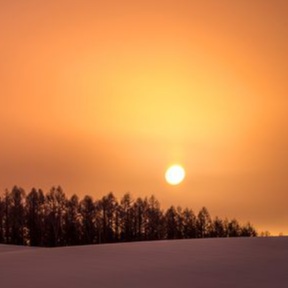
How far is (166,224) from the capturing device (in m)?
115

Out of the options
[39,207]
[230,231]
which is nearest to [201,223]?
[230,231]

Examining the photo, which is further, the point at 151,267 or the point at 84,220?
the point at 84,220

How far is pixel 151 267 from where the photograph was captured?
16.5 metres

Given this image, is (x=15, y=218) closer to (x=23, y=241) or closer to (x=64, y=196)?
(x=23, y=241)

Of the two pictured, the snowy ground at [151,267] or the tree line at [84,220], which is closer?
the snowy ground at [151,267]

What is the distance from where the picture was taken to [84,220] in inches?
4053

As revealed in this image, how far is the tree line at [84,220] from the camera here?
97.4 m

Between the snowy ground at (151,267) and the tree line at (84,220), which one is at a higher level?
the tree line at (84,220)

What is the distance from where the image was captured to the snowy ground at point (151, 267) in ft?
44.9

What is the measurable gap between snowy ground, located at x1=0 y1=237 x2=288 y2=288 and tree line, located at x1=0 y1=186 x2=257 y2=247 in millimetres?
A: 74780

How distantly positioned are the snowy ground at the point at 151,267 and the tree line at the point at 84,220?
7478cm

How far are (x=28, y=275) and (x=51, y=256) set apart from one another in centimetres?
560

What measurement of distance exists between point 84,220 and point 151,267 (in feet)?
288

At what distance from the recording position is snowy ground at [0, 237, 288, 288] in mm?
13695
